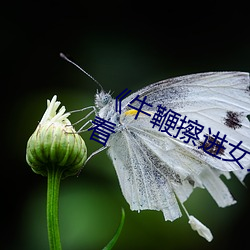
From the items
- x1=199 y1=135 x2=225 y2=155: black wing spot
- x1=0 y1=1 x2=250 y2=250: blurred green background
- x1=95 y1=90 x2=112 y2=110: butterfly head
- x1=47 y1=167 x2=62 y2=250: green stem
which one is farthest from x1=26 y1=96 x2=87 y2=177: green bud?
x1=0 y1=1 x2=250 y2=250: blurred green background

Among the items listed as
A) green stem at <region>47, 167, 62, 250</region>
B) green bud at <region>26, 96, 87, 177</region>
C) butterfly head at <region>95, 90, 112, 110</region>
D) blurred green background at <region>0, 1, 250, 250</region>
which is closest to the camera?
green stem at <region>47, 167, 62, 250</region>

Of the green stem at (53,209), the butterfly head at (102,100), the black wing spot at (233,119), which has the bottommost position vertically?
the green stem at (53,209)

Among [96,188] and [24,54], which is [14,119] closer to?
[24,54]

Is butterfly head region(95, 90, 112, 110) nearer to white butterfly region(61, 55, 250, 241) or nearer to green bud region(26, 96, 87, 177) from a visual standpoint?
white butterfly region(61, 55, 250, 241)

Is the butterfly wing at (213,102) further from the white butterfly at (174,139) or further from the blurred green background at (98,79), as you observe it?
the blurred green background at (98,79)

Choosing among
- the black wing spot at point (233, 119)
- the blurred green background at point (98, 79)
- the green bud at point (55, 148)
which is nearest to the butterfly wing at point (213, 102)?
the black wing spot at point (233, 119)

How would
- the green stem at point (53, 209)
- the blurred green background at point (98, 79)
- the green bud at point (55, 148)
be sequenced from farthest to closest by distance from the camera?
1. the blurred green background at point (98, 79)
2. the green bud at point (55, 148)
3. the green stem at point (53, 209)

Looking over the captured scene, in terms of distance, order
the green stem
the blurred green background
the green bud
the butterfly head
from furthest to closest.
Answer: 1. the blurred green background
2. the butterfly head
3. the green bud
4. the green stem
